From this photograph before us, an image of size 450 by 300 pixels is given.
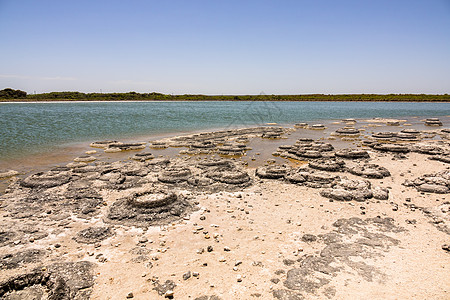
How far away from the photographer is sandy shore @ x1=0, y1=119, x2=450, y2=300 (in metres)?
4.63

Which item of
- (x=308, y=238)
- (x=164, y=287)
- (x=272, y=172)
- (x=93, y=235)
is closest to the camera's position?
(x=164, y=287)

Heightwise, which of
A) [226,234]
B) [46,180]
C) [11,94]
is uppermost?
[11,94]

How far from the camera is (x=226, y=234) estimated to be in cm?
650

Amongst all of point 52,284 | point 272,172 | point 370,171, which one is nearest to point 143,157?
point 272,172

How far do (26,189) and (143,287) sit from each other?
7.76 m

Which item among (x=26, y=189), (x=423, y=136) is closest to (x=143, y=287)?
(x=26, y=189)

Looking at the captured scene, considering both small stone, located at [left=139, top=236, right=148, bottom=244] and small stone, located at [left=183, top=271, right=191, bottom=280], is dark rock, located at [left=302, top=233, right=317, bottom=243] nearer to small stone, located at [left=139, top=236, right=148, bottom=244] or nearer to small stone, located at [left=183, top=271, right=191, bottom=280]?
small stone, located at [left=183, top=271, right=191, bottom=280]

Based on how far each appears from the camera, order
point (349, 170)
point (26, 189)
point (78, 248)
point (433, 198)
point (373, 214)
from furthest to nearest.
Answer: point (349, 170) → point (26, 189) → point (433, 198) → point (373, 214) → point (78, 248)

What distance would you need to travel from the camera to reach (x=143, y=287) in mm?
4629

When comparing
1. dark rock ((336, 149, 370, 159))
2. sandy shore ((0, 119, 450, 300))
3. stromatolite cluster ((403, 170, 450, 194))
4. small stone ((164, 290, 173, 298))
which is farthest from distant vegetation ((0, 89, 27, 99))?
stromatolite cluster ((403, 170, 450, 194))

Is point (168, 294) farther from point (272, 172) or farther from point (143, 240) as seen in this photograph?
point (272, 172)

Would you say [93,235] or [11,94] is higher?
[11,94]

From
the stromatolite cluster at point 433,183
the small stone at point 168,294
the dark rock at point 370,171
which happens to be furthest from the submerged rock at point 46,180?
the stromatolite cluster at point 433,183

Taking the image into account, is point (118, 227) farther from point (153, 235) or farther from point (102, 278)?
point (102, 278)
